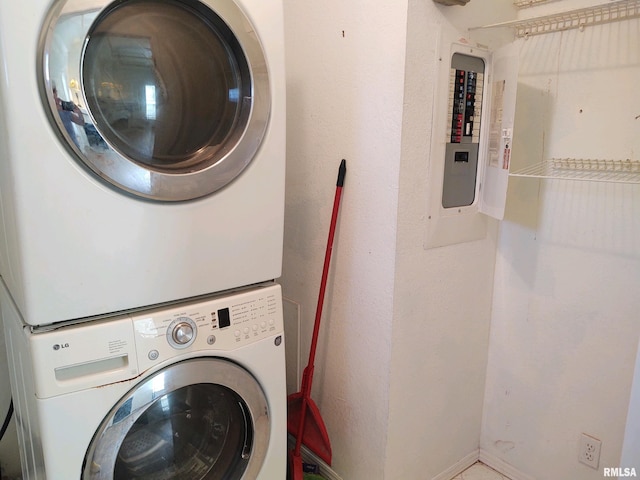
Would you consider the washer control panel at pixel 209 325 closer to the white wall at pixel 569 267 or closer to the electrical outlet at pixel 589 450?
the white wall at pixel 569 267

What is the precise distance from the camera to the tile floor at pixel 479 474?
1.91m

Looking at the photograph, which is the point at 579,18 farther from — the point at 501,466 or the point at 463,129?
the point at 501,466

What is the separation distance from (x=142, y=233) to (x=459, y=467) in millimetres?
1638

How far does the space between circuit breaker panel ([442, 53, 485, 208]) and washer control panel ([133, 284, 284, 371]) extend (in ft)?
2.41

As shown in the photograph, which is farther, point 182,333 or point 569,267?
point 569,267

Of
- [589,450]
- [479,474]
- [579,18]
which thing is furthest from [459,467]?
[579,18]

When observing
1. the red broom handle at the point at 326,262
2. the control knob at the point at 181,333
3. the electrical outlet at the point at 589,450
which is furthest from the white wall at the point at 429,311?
the control knob at the point at 181,333

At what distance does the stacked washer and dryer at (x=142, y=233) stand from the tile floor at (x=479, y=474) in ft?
3.27

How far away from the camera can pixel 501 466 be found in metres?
1.95

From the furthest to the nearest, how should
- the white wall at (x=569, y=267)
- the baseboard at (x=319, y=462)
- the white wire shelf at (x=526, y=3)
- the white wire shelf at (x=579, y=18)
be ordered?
the baseboard at (x=319, y=462), the white wire shelf at (x=526, y=3), the white wall at (x=569, y=267), the white wire shelf at (x=579, y=18)

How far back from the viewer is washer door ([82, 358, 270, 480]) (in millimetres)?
1123

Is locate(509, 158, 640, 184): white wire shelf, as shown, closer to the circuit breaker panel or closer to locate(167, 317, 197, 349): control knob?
the circuit breaker panel

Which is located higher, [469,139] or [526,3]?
[526,3]

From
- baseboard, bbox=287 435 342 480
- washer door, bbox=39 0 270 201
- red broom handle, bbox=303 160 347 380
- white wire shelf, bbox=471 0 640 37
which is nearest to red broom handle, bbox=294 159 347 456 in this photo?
red broom handle, bbox=303 160 347 380
